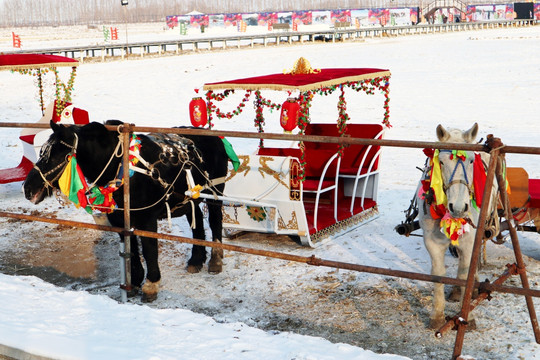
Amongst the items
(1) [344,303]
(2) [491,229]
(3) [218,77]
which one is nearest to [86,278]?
(1) [344,303]

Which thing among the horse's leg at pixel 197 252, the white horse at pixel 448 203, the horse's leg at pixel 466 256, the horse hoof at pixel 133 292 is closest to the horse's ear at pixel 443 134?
the white horse at pixel 448 203

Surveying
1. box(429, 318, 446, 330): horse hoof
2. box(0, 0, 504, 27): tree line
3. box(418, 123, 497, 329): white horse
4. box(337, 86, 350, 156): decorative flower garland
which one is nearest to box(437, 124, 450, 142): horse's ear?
box(418, 123, 497, 329): white horse

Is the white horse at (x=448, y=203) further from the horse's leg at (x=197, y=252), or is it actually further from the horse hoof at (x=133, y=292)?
the horse hoof at (x=133, y=292)

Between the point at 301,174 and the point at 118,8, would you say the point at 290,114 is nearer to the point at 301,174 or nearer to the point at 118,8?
the point at 301,174

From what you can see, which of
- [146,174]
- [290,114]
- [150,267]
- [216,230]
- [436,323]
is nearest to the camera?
[436,323]

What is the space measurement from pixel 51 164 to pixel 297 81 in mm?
3516

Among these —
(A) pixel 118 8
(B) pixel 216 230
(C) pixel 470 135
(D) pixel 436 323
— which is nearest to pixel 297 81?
(B) pixel 216 230

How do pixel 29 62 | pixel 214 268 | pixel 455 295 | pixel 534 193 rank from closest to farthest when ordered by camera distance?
pixel 455 295 → pixel 534 193 → pixel 214 268 → pixel 29 62

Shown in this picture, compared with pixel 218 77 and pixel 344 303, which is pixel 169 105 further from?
pixel 344 303

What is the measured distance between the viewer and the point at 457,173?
5609mm

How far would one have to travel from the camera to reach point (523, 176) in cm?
722

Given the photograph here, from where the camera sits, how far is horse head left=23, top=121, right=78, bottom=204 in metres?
6.54

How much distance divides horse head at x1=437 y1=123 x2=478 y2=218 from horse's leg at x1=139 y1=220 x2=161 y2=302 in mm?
3068

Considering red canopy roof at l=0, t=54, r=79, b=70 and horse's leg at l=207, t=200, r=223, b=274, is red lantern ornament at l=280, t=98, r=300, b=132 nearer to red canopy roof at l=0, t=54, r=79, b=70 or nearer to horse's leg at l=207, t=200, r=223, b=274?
horse's leg at l=207, t=200, r=223, b=274
